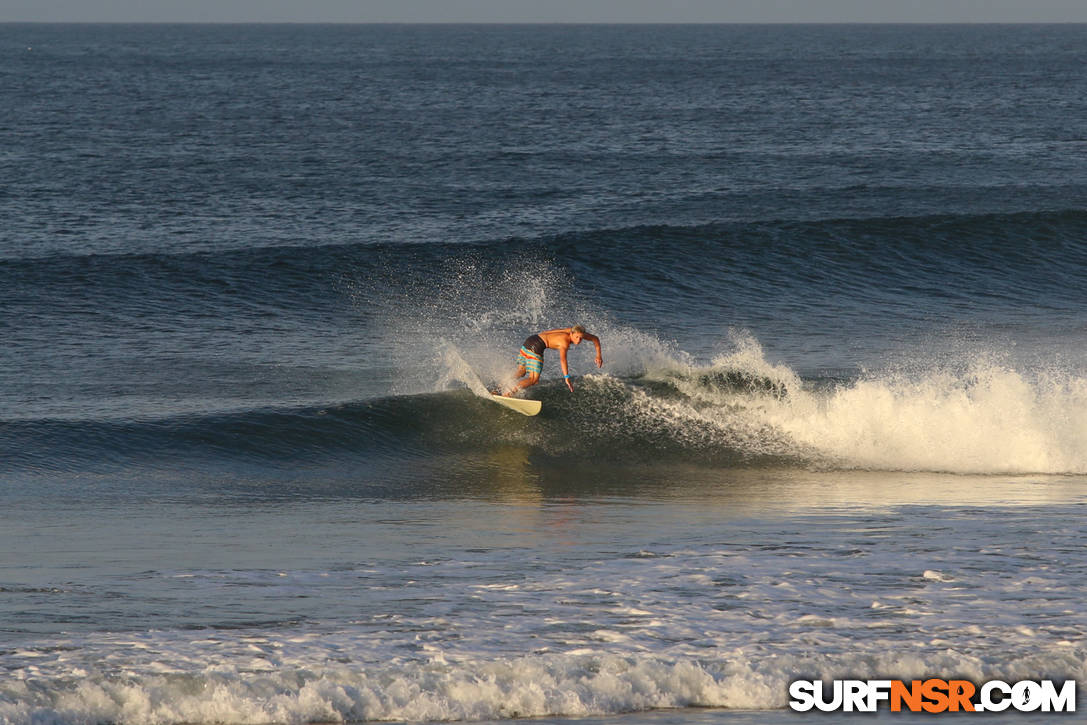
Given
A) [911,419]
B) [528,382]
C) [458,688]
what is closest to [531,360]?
[528,382]

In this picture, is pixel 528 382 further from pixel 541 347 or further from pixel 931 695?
pixel 931 695

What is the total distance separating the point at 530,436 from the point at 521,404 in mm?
556

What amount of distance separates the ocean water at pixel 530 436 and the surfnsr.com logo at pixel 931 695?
0.16 metres

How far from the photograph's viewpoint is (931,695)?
24.7 ft

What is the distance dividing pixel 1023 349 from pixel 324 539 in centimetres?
1473

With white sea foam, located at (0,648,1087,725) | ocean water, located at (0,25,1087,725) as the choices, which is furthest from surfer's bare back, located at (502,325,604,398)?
white sea foam, located at (0,648,1087,725)

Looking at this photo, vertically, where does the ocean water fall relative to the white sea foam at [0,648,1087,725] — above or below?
above

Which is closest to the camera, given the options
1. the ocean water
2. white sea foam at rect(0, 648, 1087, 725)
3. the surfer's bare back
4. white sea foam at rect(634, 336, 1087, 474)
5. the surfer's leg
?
white sea foam at rect(0, 648, 1087, 725)

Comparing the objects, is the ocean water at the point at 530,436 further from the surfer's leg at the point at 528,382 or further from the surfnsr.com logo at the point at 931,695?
the surfer's leg at the point at 528,382

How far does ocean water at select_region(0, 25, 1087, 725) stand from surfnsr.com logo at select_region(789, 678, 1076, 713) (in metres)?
0.16

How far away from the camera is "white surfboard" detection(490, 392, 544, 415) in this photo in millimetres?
16906

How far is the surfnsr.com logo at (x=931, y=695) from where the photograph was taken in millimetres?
7363

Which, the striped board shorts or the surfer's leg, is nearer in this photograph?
the striped board shorts

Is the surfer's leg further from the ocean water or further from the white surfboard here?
the ocean water
